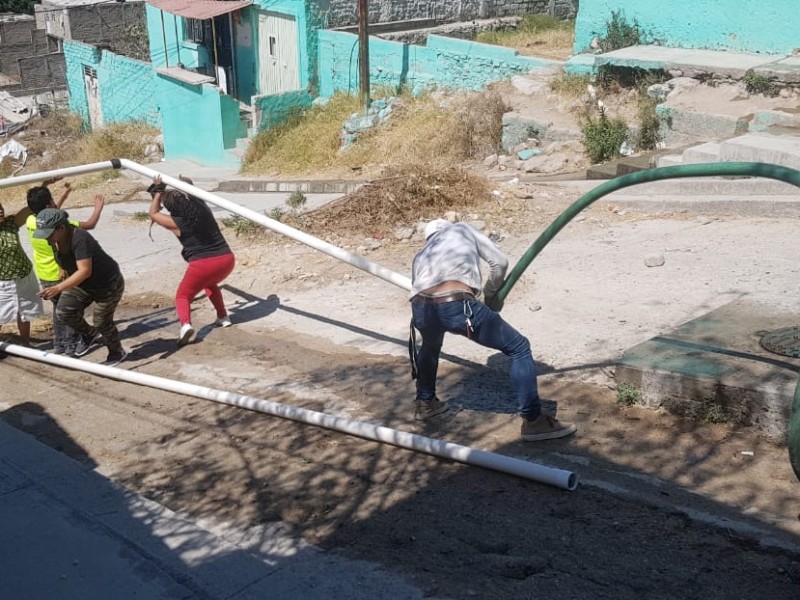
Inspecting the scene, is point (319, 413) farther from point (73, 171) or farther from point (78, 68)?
point (78, 68)

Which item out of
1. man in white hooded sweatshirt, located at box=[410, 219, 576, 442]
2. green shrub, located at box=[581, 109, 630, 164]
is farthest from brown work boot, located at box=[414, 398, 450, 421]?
green shrub, located at box=[581, 109, 630, 164]

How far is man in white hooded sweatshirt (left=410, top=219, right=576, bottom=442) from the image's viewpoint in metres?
4.96

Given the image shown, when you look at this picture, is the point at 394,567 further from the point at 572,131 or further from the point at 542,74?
the point at 542,74

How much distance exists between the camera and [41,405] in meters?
6.67

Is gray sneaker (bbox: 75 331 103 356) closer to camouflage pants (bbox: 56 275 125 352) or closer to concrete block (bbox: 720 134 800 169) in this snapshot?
camouflage pants (bbox: 56 275 125 352)

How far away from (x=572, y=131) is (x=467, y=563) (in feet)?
35.2

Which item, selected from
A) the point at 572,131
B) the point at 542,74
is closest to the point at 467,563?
the point at 572,131

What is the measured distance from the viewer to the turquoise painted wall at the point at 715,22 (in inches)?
521

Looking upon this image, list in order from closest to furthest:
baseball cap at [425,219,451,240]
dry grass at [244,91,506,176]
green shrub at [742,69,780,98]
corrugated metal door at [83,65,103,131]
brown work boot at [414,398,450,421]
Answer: baseball cap at [425,219,451,240]
brown work boot at [414,398,450,421]
green shrub at [742,69,780,98]
dry grass at [244,91,506,176]
corrugated metal door at [83,65,103,131]

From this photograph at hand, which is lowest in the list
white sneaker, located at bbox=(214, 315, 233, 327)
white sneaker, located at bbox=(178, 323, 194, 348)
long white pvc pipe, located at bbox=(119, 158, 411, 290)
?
white sneaker, located at bbox=(214, 315, 233, 327)

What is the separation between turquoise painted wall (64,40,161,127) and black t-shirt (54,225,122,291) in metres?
17.7

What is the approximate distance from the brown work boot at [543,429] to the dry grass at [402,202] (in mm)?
5188

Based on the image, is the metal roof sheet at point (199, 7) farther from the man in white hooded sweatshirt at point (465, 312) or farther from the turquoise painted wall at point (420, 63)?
the man in white hooded sweatshirt at point (465, 312)

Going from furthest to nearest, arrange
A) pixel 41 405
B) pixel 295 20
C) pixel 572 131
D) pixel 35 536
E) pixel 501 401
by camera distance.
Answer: pixel 295 20
pixel 572 131
pixel 41 405
pixel 501 401
pixel 35 536
